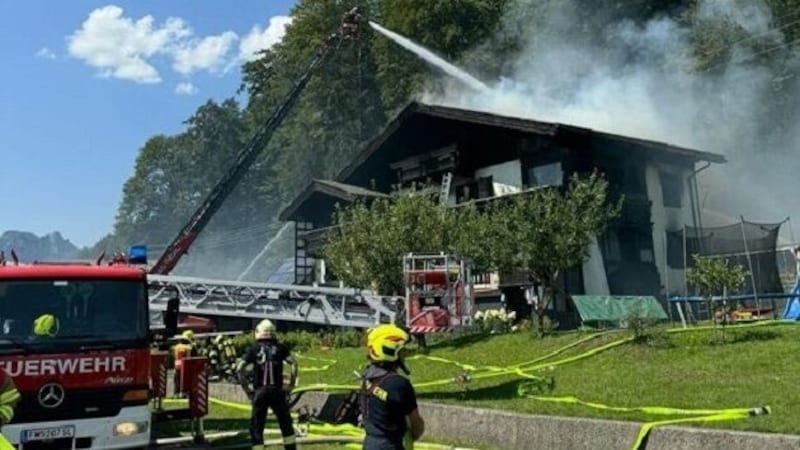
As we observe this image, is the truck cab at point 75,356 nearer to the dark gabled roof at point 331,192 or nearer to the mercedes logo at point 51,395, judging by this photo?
the mercedes logo at point 51,395

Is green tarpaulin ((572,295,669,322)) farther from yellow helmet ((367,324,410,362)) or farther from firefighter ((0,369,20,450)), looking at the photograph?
firefighter ((0,369,20,450))

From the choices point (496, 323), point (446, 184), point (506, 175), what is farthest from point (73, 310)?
point (446, 184)

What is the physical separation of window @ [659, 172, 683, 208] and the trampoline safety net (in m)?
1.34

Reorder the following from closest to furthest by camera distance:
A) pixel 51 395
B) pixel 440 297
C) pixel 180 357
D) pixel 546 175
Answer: pixel 51 395 → pixel 180 357 → pixel 440 297 → pixel 546 175

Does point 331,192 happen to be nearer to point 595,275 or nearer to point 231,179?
point 231,179

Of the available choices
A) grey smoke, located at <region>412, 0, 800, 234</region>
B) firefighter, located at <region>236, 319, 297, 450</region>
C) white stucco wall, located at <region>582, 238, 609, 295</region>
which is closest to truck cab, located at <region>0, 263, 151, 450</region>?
firefighter, located at <region>236, 319, 297, 450</region>

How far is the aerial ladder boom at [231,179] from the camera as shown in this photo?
127ft

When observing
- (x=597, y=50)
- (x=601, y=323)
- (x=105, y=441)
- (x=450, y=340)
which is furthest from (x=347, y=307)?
(x=597, y=50)

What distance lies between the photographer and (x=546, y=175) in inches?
1019

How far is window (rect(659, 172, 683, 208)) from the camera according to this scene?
27.2 m

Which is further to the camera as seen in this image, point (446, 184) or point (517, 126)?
point (446, 184)

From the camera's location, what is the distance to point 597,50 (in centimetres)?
4419

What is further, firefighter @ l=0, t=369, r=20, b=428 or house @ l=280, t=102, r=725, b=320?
house @ l=280, t=102, r=725, b=320

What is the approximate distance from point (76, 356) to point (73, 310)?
57cm
